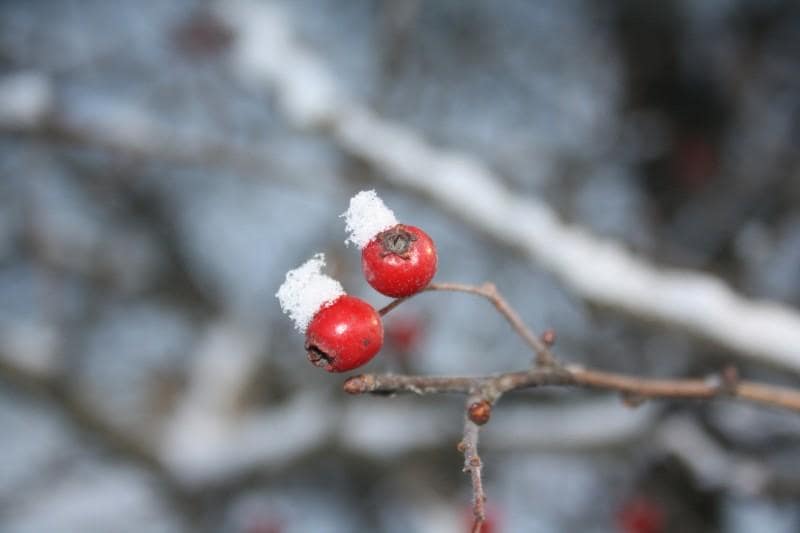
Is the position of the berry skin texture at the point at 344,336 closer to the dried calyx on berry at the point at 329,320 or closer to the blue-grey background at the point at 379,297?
the dried calyx on berry at the point at 329,320

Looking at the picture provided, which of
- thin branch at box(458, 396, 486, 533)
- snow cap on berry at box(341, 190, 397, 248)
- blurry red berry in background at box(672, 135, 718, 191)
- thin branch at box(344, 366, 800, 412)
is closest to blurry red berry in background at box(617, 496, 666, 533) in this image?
blurry red berry in background at box(672, 135, 718, 191)

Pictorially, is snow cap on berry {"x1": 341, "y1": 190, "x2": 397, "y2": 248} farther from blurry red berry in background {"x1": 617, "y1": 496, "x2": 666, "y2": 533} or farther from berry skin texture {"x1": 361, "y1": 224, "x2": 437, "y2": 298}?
blurry red berry in background {"x1": 617, "y1": 496, "x2": 666, "y2": 533}

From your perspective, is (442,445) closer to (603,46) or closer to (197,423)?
(197,423)

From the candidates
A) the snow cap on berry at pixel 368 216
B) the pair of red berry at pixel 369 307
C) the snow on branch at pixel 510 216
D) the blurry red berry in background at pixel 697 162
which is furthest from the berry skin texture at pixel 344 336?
the blurry red berry in background at pixel 697 162

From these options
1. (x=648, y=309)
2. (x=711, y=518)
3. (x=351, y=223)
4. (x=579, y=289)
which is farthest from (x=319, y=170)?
(x=711, y=518)

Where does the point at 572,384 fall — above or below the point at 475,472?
above

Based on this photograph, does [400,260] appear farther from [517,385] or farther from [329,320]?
[517,385]

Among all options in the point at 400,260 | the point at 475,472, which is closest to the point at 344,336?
the point at 400,260
